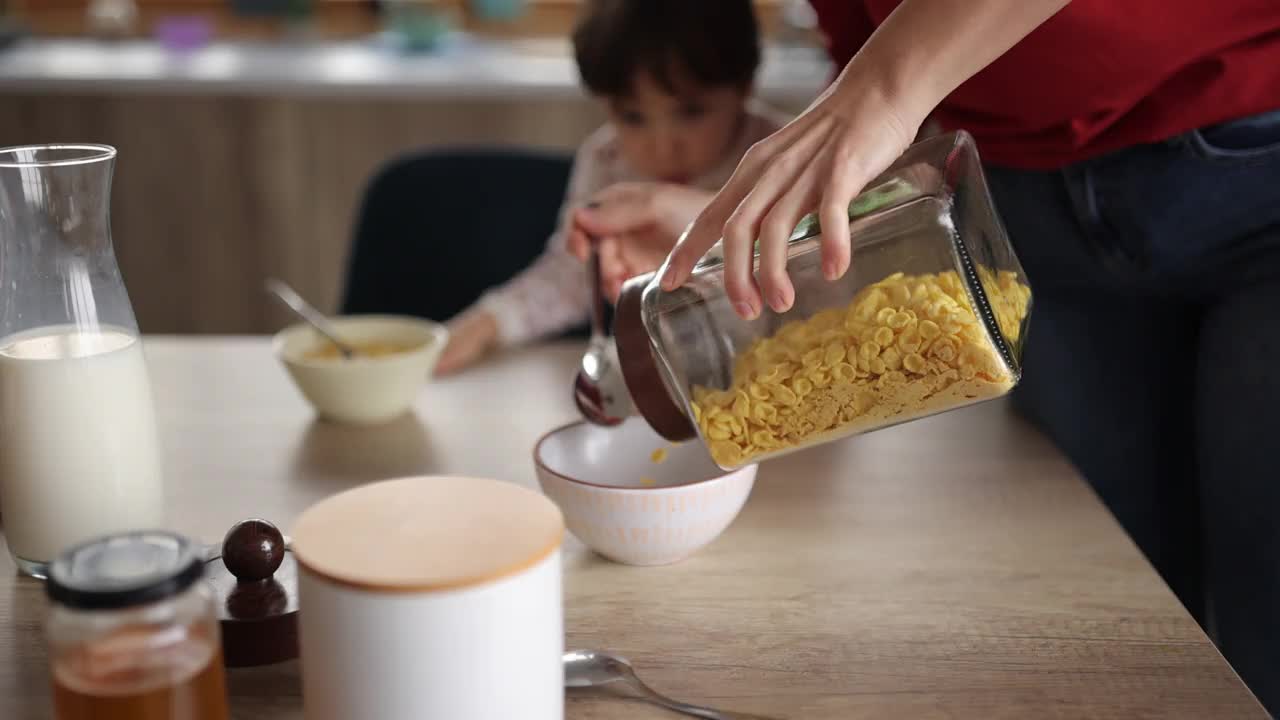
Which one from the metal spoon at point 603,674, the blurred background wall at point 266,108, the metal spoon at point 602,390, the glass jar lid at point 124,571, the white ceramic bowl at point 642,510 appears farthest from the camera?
the blurred background wall at point 266,108

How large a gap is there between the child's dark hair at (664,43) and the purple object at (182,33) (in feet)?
6.17

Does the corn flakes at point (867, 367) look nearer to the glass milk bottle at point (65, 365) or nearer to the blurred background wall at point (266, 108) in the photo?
the glass milk bottle at point (65, 365)

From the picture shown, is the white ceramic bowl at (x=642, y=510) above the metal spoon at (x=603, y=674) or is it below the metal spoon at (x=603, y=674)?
above

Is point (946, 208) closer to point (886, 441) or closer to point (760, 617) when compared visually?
point (760, 617)

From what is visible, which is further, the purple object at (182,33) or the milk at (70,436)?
the purple object at (182,33)

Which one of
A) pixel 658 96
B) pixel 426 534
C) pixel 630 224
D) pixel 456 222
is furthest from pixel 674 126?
pixel 426 534

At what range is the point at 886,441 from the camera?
1.14 meters

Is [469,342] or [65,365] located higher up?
[65,365]

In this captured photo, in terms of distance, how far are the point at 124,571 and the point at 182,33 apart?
2.89 meters

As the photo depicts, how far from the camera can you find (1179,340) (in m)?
1.29

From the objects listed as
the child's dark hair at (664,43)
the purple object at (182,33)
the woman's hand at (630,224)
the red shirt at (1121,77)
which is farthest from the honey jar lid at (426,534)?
the purple object at (182,33)

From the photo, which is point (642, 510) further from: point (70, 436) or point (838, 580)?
point (70, 436)

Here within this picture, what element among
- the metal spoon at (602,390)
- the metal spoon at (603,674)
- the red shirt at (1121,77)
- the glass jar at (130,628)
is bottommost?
the metal spoon at (603,674)

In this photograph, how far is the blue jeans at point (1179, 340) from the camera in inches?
40.1
